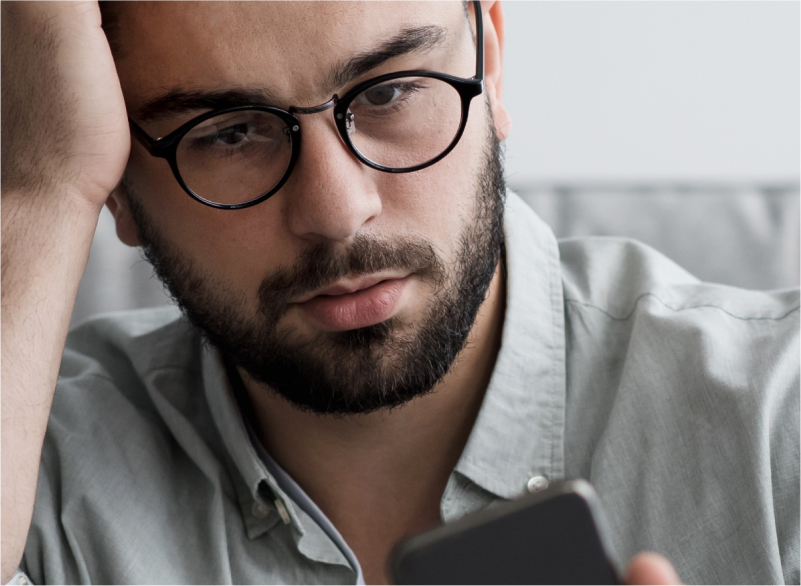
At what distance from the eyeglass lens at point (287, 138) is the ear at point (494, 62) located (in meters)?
0.20

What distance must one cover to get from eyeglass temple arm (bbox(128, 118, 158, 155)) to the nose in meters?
0.21

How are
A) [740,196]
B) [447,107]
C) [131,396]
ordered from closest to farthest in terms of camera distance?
1. [447,107]
2. [131,396]
3. [740,196]

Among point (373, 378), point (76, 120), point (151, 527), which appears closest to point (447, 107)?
point (373, 378)

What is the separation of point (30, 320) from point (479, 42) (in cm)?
70

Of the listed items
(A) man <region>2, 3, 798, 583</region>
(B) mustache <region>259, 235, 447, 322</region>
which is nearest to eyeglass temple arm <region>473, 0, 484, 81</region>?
(A) man <region>2, 3, 798, 583</region>

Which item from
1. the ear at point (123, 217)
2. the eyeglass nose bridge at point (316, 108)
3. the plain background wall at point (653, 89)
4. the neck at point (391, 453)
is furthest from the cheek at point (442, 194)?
the plain background wall at point (653, 89)

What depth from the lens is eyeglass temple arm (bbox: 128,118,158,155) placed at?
102cm

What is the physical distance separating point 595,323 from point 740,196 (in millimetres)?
548

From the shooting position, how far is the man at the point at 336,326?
0.95 m

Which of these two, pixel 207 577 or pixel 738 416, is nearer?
pixel 738 416

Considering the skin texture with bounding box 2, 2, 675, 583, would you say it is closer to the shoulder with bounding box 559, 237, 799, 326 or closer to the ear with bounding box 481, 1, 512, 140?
the ear with bounding box 481, 1, 512, 140

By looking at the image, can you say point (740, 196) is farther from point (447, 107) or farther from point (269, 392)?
point (269, 392)

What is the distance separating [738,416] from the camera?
1022 mm

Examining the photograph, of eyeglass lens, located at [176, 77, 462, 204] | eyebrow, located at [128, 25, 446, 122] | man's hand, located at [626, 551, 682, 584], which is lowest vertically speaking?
man's hand, located at [626, 551, 682, 584]
